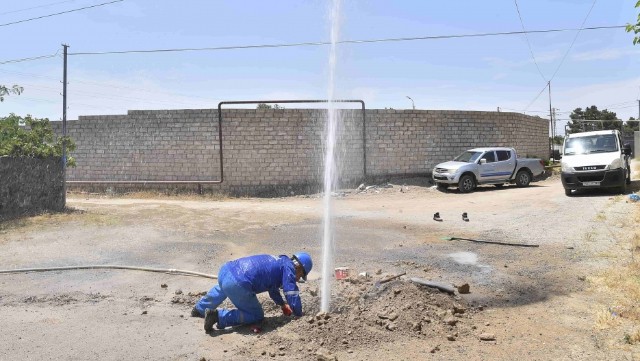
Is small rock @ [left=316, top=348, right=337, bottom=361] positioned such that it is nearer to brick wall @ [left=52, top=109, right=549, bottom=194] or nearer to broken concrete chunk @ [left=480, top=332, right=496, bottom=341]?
broken concrete chunk @ [left=480, top=332, right=496, bottom=341]

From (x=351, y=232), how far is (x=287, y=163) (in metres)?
8.62

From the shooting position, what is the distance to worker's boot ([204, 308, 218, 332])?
500cm

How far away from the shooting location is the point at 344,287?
20.1ft

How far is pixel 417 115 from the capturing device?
774 inches

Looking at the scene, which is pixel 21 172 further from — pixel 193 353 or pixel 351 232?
pixel 193 353

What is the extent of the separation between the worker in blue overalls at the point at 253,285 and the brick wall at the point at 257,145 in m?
13.4

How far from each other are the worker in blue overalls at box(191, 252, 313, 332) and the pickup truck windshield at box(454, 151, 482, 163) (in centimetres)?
1417

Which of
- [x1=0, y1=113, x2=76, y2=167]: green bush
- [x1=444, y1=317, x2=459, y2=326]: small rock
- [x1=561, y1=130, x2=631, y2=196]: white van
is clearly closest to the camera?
[x1=444, y1=317, x2=459, y2=326]: small rock

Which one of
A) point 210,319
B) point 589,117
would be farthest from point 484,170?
point 589,117

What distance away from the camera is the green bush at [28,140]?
41.0 ft

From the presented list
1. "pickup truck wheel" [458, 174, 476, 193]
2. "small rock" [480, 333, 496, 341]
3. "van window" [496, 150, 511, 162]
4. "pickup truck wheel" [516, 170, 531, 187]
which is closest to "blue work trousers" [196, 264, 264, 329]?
"small rock" [480, 333, 496, 341]

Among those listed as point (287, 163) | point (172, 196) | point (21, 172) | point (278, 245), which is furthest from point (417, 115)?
point (21, 172)

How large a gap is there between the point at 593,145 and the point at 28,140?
1610 centimetres

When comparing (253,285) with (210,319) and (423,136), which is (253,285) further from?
(423,136)
